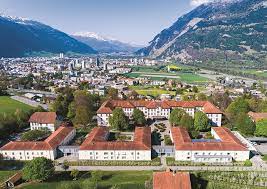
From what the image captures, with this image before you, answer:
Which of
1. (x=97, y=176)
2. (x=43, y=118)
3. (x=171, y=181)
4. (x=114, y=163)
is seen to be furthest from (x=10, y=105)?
(x=171, y=181)

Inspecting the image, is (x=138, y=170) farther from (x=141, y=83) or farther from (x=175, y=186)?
(x=141, y=83)

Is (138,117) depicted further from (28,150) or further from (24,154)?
(24,154)

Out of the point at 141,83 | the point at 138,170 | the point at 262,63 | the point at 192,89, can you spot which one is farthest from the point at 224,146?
the point at 262,63

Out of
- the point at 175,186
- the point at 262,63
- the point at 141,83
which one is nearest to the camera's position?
the point at 175,186

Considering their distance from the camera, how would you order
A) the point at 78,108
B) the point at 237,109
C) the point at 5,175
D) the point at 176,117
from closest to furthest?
the point at 5,175, the point at 176,117, the point at 78,108, the point at 237,109

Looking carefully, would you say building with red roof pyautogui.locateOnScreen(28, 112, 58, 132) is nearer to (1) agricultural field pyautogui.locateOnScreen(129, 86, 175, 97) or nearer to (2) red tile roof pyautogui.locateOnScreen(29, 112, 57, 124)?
(2) red tile roof pyautogui.locateOnScreen(29, 112, 57, 124)

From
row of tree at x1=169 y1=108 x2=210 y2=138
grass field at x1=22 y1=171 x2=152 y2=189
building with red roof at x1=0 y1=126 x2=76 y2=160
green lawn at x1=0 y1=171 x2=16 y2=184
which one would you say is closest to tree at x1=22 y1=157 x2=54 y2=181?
grass field at x1=22 y1=171 x2=152 y2=189
